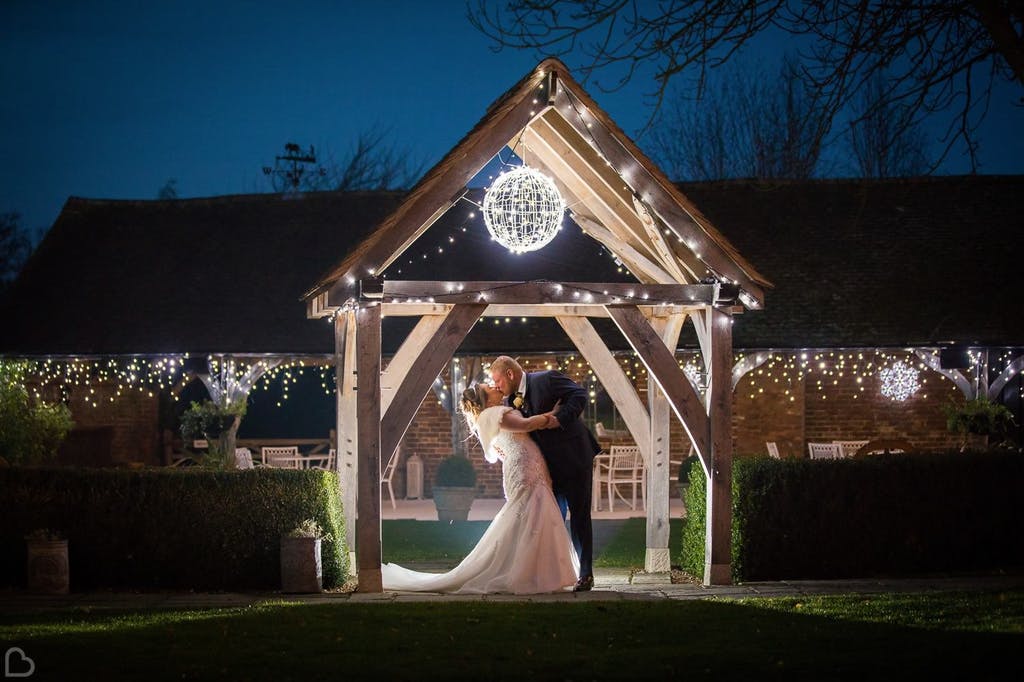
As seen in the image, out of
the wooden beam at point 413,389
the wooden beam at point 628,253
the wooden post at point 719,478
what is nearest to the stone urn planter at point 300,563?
the wooden beam at point 413,389

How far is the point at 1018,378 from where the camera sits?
21.2 meters

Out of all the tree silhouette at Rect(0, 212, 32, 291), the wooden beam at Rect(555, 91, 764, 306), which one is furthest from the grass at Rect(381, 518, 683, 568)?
the tree silhouette at Rect(0, 212, 32, 291)

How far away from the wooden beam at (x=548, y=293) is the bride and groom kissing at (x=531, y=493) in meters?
0.60

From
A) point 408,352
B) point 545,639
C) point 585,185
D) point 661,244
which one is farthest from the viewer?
point 408,352

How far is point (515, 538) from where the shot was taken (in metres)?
10.9

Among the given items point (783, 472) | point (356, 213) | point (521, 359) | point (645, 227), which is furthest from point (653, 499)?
point (356, 213)

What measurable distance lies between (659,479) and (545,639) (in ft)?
14.5

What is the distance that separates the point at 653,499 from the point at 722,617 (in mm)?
3381

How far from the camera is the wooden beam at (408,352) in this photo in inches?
478

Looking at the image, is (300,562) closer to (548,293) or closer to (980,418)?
(548,293)

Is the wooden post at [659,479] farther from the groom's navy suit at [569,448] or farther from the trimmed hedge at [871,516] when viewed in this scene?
the groom's navy suit at [569,448]

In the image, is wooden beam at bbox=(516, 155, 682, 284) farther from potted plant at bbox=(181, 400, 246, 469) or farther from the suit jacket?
potted plant at bbox=(181, 400, 246, 469)

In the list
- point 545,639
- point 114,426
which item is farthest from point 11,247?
point 545,639

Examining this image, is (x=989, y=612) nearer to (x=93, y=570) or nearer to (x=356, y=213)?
(x=93, y=570)
